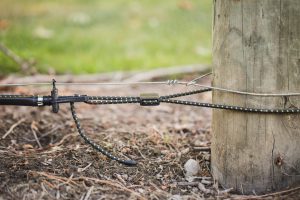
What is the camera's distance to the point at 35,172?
2.76 m

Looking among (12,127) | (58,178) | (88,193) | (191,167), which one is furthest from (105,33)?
(88,193)

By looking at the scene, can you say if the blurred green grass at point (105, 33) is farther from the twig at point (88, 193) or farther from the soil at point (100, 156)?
the twig at point (88, 193)

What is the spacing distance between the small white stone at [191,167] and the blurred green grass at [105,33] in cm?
341

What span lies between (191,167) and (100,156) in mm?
637

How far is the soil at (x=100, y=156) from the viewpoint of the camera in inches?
106

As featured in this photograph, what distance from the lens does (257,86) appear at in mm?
2672

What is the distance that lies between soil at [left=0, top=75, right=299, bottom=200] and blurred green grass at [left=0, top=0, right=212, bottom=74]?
205 centimetres

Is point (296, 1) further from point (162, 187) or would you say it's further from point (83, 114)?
point (83, 114)

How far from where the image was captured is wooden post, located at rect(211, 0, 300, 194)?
2.59 m

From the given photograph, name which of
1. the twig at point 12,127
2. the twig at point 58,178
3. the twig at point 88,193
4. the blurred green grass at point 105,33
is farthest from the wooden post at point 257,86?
the blurred green grass at point 105,33

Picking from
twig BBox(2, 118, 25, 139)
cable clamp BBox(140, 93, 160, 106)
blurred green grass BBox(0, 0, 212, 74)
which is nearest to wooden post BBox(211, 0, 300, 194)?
cable clamp BBox(140, 93, 160, 106)

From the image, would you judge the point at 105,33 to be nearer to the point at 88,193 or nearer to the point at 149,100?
the point at 149,100

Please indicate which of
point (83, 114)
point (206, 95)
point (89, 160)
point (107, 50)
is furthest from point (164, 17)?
point (89, 160)

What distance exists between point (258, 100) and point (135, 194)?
3.04 feet
